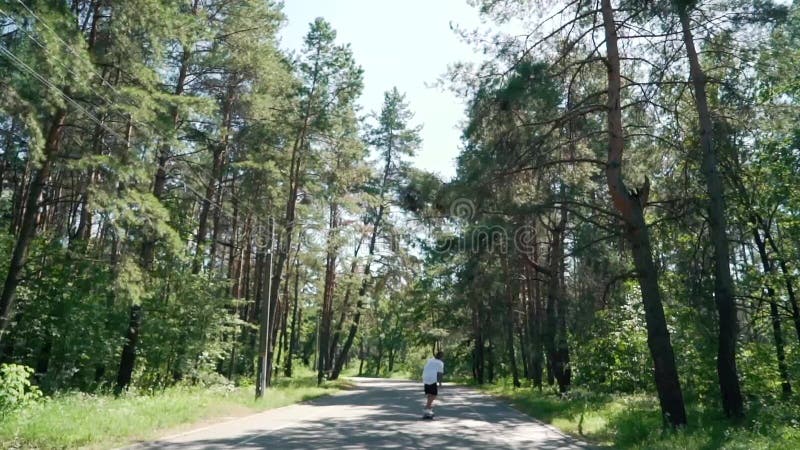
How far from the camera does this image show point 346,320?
41.2 m

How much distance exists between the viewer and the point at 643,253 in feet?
37.5

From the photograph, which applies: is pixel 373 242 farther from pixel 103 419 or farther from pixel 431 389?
pixel 103 419

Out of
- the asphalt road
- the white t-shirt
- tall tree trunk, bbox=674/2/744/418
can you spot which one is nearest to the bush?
the asphalt road

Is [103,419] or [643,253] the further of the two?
[643,253]

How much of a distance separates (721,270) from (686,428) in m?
3.49

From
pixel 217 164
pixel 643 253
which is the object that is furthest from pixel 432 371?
pixel 217 164

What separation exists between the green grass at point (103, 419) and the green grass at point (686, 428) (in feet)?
27.8

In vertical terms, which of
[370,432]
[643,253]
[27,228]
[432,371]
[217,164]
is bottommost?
[370,432]

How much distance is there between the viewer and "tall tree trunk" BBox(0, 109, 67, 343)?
12.5 m

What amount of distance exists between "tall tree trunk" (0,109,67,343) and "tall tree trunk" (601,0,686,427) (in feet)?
40.1

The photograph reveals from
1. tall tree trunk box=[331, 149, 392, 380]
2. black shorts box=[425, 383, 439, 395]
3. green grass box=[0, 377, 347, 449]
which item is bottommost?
green grass box=[0, 377, 347, 449]

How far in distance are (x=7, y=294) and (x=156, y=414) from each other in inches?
172

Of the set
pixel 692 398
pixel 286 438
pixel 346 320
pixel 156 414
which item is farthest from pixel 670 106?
pixel 346 320

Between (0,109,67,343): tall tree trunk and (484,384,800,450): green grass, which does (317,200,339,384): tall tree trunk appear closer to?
(484,384,800,450): green grass
